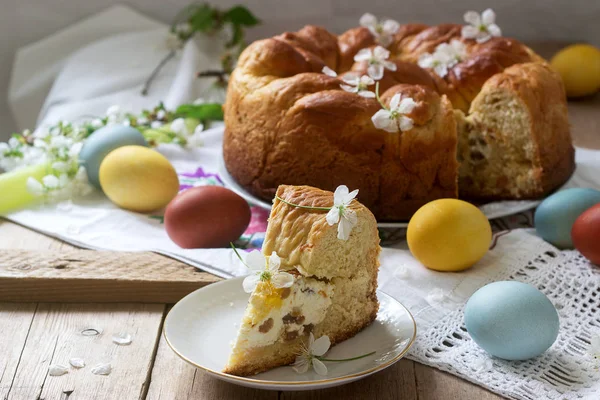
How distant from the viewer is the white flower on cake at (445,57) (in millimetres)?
2082

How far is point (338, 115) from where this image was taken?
1.80 metres

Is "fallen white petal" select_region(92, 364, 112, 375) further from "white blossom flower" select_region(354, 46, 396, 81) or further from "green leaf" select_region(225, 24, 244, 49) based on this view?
"green leaf" select_region(225, 24, 244, 49)

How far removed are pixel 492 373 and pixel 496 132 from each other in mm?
804

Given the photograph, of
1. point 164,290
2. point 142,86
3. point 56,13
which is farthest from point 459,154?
point 56,13

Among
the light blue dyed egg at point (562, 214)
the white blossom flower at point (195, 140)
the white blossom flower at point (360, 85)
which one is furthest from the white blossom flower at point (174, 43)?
the light blue dyed egg at point (562, 214)

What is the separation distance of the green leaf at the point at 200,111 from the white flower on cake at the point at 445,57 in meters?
0.78

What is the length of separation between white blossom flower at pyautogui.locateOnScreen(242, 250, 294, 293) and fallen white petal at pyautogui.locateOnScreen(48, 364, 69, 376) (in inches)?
14.0

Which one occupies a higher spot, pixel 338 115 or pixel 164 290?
pixel 338 115

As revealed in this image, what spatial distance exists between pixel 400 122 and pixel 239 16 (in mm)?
1479

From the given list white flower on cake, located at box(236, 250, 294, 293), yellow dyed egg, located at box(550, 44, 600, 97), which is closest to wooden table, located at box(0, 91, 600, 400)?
white flower on cake, located at box(236, 250, 294, 293)

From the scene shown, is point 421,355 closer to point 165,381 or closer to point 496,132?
point 165,381

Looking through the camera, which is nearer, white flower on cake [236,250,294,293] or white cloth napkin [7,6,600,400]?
white flower on cake [236,250,294,293]

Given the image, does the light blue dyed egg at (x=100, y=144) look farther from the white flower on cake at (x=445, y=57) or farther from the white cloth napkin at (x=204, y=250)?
the white flower on cake at (x=445, y=57)

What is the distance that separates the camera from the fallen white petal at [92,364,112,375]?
52.9 inches
